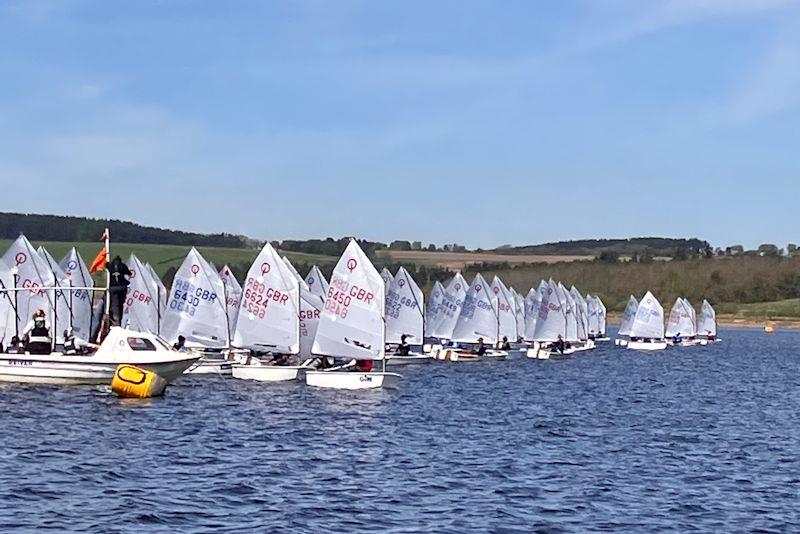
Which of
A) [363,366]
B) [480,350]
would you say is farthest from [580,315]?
[363,366]

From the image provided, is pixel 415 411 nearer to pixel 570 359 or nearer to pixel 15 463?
pixel 15 463

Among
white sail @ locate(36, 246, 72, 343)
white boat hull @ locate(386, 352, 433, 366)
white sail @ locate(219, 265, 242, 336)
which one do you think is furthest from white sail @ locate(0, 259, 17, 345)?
white boat hull @ locate(386, 352, 433, 366)

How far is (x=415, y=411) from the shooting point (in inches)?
2084

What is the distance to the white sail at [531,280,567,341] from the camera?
376 ft

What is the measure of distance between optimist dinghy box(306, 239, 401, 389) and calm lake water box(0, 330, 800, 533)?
82 cm

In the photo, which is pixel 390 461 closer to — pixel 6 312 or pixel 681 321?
pixel 6 312

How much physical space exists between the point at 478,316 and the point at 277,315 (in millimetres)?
36964

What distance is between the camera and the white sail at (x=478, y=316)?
326 feet

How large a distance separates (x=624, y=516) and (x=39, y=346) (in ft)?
108

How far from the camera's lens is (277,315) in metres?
65.5

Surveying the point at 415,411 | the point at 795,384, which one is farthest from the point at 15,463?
the point at 795,384

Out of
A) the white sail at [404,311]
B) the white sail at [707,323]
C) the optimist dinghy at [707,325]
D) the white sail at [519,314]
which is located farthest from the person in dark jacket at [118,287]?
the white sail at [707,323]

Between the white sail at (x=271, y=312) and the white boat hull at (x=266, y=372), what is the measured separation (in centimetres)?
156

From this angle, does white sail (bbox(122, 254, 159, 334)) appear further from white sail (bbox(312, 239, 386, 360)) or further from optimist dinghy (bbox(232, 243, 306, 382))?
white sail (bbox(312, 239, 386, 360))
